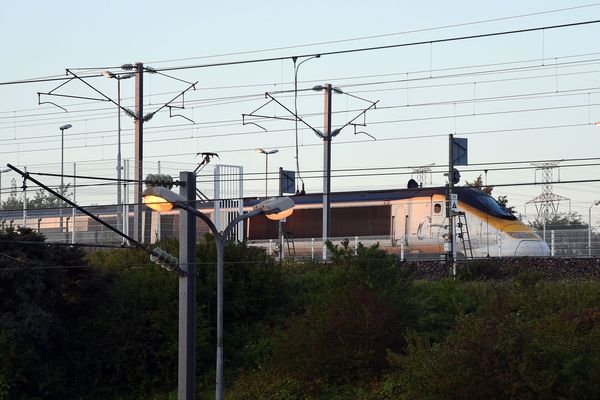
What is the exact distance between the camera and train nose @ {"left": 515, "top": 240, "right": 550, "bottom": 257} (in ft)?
157

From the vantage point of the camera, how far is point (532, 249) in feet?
157

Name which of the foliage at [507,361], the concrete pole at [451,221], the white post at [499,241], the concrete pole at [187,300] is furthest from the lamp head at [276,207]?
the white post at [499,241]

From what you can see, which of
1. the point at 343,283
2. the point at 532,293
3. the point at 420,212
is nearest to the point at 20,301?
the point at 343,283

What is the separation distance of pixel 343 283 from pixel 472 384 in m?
9.02

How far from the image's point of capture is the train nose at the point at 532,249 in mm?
47750

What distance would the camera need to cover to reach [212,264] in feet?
127

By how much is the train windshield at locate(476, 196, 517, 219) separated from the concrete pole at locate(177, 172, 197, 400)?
26745 millimetres

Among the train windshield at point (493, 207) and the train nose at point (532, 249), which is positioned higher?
the train windshield at point (493, 207)

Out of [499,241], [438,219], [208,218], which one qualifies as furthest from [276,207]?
[438,219]

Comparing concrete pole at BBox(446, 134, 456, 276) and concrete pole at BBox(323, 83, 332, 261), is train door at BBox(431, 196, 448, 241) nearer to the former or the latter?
concrete pole at BBox(323, 83, 332, 261)

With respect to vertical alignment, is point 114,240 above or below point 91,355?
above

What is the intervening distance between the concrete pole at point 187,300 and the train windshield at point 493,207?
26.7m

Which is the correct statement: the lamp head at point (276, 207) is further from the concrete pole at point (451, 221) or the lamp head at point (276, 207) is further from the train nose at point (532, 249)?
the train nose at point (532, 249)

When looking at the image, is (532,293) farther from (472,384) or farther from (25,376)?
(25,376)
